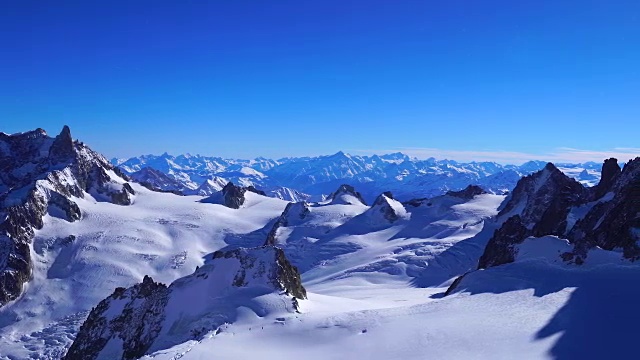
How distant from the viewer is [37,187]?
13038 cm

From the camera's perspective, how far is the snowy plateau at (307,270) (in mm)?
30562

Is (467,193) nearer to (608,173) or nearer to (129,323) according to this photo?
(608,173)

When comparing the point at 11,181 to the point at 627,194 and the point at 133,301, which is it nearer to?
the point at 133,301

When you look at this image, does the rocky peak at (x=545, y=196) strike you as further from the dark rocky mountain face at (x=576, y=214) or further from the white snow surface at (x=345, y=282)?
the white snow surface at (x=345, y=282)

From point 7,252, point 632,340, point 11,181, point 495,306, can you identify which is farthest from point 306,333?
point 11,181

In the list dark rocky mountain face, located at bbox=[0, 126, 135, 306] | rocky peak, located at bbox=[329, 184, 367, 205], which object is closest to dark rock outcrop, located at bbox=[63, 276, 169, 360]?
dark rocky mountain face, located at bbox=[0, 126, 135, 306]

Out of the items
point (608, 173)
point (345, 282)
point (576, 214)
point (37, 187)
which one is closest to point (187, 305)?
point (345, 282)

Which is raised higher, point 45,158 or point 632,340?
point 45,158

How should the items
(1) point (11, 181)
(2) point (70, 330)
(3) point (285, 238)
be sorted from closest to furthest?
(2) point (70, 330) < (3) point (285, 238) < (1) point (11, 181)

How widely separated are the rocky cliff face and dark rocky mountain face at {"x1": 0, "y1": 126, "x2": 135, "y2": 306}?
69.1 meters

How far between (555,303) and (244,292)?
944 inches

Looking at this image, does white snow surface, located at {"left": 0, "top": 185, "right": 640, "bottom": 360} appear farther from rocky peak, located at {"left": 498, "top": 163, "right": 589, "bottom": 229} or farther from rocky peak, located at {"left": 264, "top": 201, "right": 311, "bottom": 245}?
rocky peak, located at {"left": 498, "top": 163, "right": 589, "bottom": 229}

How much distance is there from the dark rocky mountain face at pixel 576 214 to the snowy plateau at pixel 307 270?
→ 323 millimetres

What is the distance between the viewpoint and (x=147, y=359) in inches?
1258
